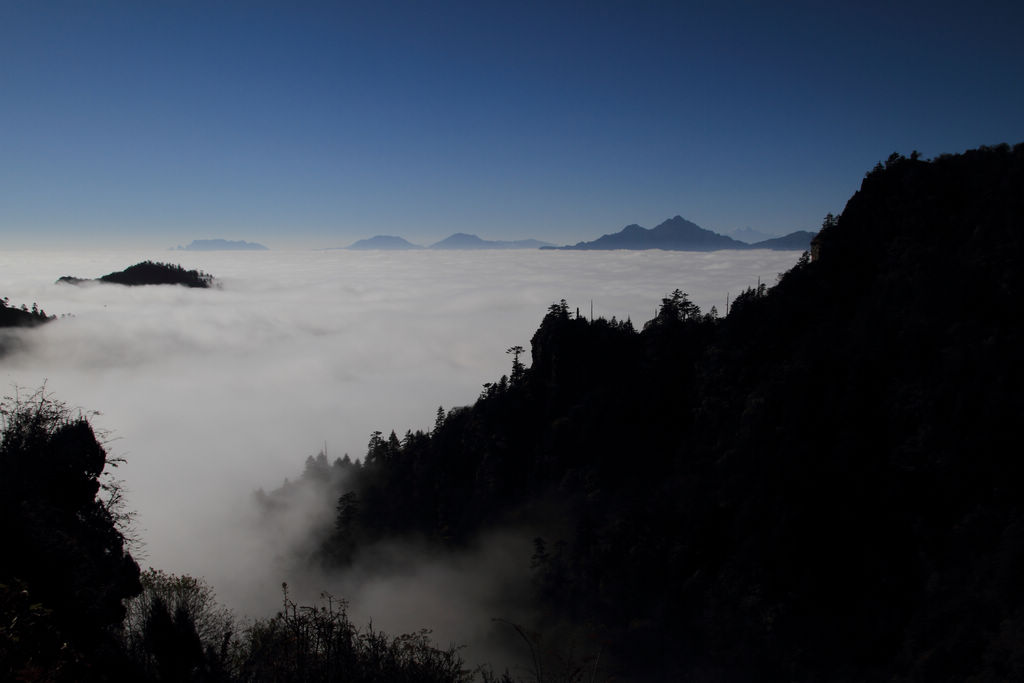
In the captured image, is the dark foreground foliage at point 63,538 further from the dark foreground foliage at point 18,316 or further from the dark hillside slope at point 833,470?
the dark foreground foliage at point 18,316

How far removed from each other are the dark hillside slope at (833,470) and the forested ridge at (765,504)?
0.19 m

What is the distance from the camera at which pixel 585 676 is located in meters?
45.3

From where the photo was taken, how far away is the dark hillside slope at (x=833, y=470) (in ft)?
118

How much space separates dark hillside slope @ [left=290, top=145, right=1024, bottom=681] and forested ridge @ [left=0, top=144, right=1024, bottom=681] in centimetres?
19

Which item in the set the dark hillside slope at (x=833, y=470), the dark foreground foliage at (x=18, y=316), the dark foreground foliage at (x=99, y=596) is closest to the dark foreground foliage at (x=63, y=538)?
the dark foreground foliage at (x=99, y=596)

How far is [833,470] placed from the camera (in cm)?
4312

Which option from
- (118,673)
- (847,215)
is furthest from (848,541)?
(118,673)

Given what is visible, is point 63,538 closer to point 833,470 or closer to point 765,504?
point 765,504

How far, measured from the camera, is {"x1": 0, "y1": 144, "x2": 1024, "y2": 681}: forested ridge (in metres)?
19.0

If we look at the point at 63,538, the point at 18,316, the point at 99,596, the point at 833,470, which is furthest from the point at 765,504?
the point at 18,316

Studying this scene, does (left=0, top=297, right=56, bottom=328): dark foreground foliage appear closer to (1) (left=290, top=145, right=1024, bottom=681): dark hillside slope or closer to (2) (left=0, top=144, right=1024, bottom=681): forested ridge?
(2) (left=0, top=144, right=1024, bottom=681): forested ridge

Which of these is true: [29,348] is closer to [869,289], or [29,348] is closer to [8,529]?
[8,529]

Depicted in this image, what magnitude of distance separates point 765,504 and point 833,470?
20.6 feet

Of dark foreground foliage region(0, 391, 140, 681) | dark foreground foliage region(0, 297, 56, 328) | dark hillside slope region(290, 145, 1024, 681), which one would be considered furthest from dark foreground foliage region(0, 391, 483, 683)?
dark foreground foliage region(0, 297, 56, 328)
